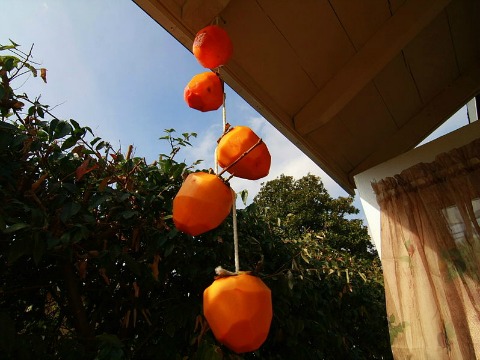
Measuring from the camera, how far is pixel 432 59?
201cm

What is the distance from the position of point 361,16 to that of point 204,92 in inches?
47.6

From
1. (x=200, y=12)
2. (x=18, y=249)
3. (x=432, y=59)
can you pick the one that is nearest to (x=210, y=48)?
(x=200, y=12)

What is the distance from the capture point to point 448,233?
1.29 metres

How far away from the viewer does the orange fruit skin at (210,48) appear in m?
0.96

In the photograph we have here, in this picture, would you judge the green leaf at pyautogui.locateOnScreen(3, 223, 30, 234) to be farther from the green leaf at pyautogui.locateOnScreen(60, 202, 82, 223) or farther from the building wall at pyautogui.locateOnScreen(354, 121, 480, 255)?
the building wall at pyautogui.locateOnScreen(354, 121, 480, 255)

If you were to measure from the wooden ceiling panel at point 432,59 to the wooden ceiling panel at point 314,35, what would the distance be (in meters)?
0.48

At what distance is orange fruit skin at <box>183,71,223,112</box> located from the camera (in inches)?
35.5

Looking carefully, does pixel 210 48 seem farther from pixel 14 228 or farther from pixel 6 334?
pixel 6 334

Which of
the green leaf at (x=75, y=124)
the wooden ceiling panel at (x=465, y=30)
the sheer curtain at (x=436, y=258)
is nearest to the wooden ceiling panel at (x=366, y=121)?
the wooden ceiling panel at (x=465, y=30)

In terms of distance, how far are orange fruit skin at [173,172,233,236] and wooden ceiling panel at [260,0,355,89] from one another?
1.05 m

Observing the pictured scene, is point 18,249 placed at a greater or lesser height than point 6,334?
greater

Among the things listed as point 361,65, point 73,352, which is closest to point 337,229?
point 361,65

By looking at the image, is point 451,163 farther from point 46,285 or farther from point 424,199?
point 46,285

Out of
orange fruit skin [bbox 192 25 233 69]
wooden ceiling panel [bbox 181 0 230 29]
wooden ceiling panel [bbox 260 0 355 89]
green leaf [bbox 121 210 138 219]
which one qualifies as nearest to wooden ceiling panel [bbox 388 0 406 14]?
wooden ceiling panel [bbox 260 0 355 89]
